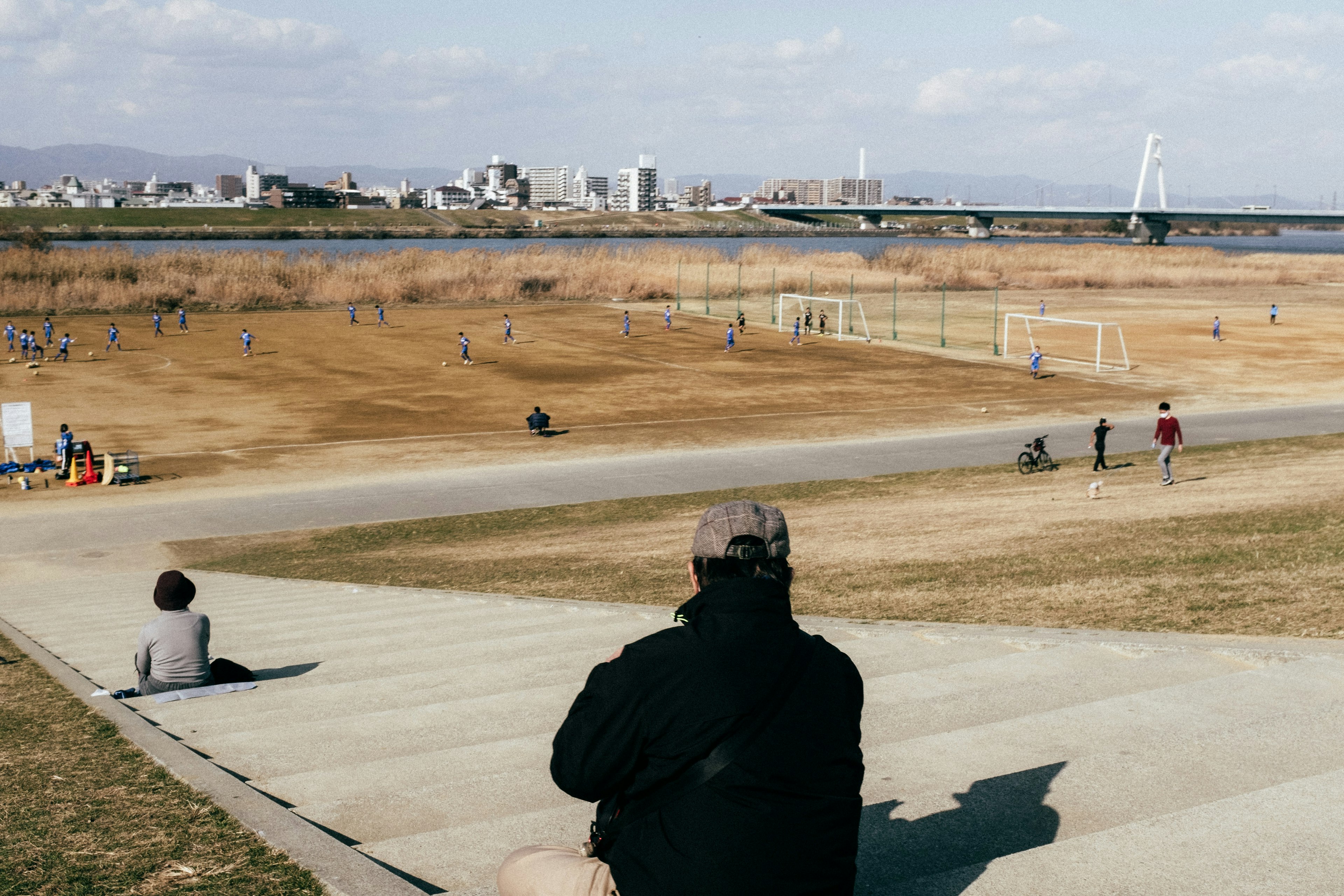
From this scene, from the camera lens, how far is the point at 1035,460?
2588 centimetres

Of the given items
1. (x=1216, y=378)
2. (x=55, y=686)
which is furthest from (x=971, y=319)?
(x=55, y=686)

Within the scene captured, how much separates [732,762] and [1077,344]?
60.1 meters

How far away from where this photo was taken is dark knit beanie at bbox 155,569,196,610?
27.6 feet

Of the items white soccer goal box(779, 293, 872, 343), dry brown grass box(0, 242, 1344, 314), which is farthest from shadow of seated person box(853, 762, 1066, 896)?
dry brown grass box(0, 242, 1344, 314)

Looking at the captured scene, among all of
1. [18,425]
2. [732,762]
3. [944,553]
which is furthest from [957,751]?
[18,425]

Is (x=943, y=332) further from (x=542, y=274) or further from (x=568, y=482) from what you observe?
(x=568, y=482)

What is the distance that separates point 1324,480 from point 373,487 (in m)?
20.2

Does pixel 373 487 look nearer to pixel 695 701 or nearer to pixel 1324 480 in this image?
pixel 1324 480

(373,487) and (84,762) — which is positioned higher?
(84,762)

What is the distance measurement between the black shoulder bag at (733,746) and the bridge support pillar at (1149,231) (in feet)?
624

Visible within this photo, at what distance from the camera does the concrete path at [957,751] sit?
165 inches

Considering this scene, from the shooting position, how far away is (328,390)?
43875 mm

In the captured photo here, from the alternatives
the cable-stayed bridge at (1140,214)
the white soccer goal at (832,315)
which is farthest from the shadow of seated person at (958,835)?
the cable-stayed bridge at (1140,214)

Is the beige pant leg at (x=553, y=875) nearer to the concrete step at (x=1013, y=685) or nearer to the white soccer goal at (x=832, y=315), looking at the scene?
the concrete step at (x=1013, y=685)
